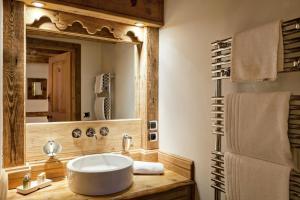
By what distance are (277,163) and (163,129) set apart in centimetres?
103

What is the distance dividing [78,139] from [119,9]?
0.99 meters

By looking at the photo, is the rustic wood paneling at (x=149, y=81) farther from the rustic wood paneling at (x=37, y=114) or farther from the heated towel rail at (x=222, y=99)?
the rustic wood paneling at (x=37, y=114)

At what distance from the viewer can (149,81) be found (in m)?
2.00

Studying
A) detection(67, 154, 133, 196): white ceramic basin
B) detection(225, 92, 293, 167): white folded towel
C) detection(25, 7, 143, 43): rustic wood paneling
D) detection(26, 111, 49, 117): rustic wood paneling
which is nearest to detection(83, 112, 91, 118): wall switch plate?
detection(26, 111, 49, 117): rustic wood paneling

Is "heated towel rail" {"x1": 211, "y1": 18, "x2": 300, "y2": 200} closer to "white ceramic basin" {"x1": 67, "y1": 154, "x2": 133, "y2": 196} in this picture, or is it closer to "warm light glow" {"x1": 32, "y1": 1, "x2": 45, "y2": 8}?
"white ceramic basin" {"x1": 67, "y1": 154, "x2": 133, "y2": 196}

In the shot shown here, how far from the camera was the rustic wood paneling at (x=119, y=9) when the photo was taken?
1.59 m

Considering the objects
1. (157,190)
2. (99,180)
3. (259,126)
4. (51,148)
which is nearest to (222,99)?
(259,126)

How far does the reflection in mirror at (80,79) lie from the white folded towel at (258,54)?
991 millimetres

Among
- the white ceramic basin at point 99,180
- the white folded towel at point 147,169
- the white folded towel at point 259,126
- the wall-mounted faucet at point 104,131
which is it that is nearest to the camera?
the white folded towel at point 259,126

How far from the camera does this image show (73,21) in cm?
173

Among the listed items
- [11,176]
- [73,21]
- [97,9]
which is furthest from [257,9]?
[11,176]

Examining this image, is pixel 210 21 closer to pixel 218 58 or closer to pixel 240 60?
pixel 218 58

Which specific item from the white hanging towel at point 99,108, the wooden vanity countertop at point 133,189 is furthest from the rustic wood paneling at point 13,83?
the white hanging towel at point 99,108

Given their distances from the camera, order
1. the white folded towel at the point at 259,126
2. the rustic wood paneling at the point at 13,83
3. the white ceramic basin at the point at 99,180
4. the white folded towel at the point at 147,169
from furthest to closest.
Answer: the white folded towel at the point at 147,169, the rustic wood paneling at the point at 13,83, the white ceramic basin at the point at 99,180, the white folded towel at the point at 259,126
